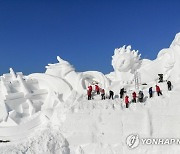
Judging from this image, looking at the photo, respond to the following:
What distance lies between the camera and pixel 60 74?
24.8 m

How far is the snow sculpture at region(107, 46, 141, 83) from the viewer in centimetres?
2333

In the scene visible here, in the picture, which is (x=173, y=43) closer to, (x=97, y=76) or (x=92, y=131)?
(x=97, y=76)

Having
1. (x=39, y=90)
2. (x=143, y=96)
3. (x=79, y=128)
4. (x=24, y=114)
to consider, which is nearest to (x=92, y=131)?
(x=79, y=128)

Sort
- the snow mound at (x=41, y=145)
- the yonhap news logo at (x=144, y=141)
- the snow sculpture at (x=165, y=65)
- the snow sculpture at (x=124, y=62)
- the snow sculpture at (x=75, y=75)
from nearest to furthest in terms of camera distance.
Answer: the snow mound at (x=41, y=145) < the yonhap news logo at (x=144, y=141) < the snow sculpture at (x=165, y=65) < the snow sculpture at (x=75, y=75) < the snow sculpture at (x=124, y=62)

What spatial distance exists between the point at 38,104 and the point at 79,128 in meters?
5.63

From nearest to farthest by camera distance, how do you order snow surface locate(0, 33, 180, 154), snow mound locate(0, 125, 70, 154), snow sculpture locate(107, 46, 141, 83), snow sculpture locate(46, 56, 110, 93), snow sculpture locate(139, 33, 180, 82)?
snow mound locate(0, 125, 70, 154) → snow surface locate(0, 33, 180, 154) → snow sculpture locate(139, 33, 180, 82) → snow sculpture locate(46, 56, 110, 93) → snow sculpture locate(107, 46, 141, 83)

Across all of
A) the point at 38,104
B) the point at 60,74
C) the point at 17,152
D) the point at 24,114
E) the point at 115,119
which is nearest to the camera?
the point at 17,152

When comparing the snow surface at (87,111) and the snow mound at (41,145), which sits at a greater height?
the snow surface at (87,111)

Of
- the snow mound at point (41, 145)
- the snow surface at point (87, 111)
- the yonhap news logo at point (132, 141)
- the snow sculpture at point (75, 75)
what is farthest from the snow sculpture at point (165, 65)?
the snow mound at point (41, 145)

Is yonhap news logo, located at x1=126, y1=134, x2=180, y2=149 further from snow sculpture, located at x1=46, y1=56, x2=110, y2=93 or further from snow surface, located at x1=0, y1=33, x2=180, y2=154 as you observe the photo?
snow sculpture, located at x1=46, y1=56, x2=110, y2=93

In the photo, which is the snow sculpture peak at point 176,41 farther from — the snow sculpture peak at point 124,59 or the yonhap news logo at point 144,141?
the yonhap news logo at point 144,141

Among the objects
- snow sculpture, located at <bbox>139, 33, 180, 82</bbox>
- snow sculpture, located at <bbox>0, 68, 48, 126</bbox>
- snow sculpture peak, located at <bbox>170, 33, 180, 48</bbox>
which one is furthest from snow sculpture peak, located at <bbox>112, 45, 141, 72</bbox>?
snow sculpture, located at <bbox>0, 68, 48, 126</bbox>

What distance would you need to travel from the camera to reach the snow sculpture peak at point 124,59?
23328 millimetres

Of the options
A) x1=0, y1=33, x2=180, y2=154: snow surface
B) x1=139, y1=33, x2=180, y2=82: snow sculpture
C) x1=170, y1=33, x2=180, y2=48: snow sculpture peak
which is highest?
x1=170, y1=33, x2=180, y2=48: snow sculpture peak
